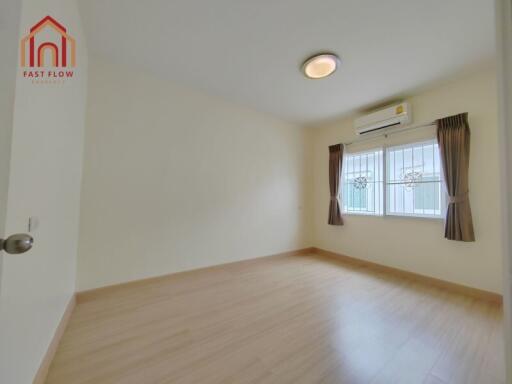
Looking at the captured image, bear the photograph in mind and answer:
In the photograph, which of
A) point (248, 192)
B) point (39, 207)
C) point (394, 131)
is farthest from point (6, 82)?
point (394, 131)

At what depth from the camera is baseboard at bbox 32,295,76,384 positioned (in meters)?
1.14

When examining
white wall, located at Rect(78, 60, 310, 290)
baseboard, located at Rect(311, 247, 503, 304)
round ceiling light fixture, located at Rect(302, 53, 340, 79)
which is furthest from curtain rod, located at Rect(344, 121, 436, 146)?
baseboard, located at Rect(311, 247, 503, 304)

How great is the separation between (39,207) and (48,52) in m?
0.97

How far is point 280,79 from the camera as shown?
2627 mm

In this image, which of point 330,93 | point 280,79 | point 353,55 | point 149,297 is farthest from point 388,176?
point 149,297

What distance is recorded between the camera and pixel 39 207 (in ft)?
3.58

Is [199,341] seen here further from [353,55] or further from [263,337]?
[353,55]

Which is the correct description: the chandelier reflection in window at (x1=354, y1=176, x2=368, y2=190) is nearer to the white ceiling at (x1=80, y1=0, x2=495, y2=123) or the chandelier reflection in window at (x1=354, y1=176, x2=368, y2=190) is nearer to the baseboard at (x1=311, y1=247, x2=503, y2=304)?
the baseboard at (x1=311, y1=247, x2=503, y2=304)

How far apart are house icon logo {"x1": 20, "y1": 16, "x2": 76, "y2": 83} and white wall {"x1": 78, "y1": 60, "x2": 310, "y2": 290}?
32.7 inches

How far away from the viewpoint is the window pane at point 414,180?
2.75 meters

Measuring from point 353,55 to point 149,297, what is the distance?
3421 millimetres

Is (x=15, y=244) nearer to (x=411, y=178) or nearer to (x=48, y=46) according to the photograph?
(x=48, y=46)

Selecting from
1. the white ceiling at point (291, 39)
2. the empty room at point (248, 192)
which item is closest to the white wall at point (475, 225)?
the empty room at point (248, 192)

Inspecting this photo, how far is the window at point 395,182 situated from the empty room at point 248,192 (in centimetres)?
2
